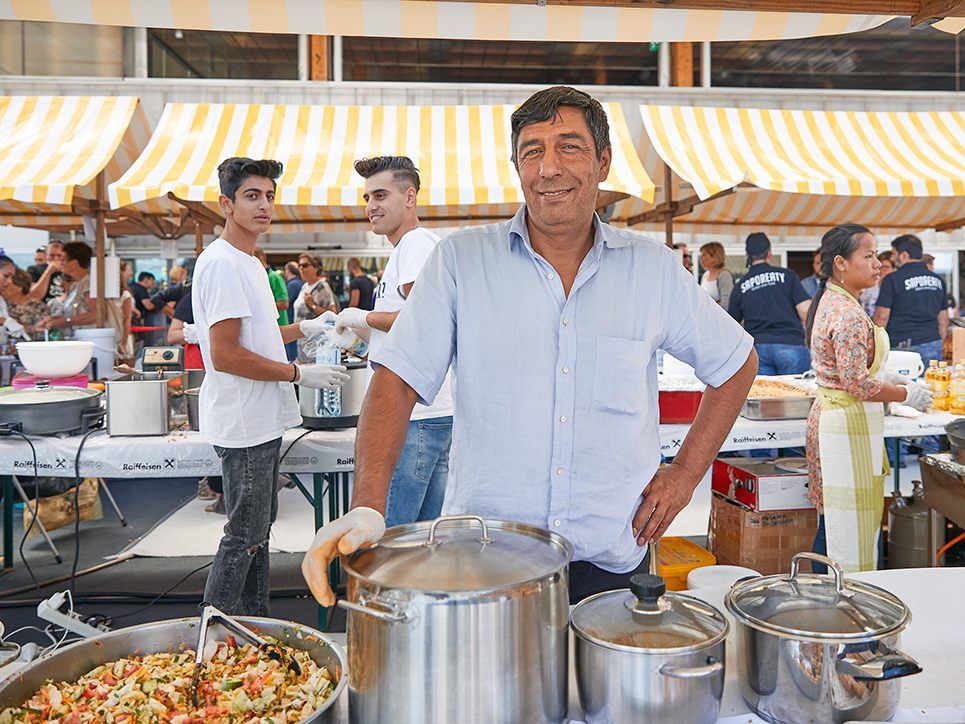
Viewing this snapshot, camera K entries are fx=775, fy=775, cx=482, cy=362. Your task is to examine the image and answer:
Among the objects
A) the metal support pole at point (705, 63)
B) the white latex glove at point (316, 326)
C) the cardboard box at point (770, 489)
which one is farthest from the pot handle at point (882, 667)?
the metal support pole at point (705, 63)

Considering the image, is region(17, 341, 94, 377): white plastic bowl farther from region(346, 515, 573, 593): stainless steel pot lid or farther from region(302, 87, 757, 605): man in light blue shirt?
region(346, 515, 573, 593): stainless steel pot lid

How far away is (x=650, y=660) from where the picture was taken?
966mm

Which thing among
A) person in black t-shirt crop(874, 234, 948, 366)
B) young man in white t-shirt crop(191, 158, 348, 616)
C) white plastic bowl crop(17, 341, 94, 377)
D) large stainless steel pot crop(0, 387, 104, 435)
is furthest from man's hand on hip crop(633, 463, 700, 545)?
person in black t-shirt crop(874, 234, 948, 366)

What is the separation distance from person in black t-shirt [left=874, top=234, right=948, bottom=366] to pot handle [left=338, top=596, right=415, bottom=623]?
6.18m

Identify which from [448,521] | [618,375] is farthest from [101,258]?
[448,521]

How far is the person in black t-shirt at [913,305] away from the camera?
614 cm

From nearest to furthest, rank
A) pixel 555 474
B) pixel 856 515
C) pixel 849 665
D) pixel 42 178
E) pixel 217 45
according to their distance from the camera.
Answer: pixel 849 665
pixel 555 474
pixel 856 515
pixel 42 178
pixel 217 45

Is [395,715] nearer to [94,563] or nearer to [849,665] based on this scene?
[849,665]

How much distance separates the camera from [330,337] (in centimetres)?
338

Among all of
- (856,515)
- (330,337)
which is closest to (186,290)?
(330,337)

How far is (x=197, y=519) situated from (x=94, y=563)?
2.92ft

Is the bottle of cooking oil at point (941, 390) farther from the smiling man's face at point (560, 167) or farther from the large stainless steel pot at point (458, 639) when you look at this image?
the large stainless steel pot at point (458, 639)

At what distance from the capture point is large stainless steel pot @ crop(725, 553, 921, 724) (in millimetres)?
1022

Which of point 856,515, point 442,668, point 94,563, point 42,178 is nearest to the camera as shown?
point 442,668
